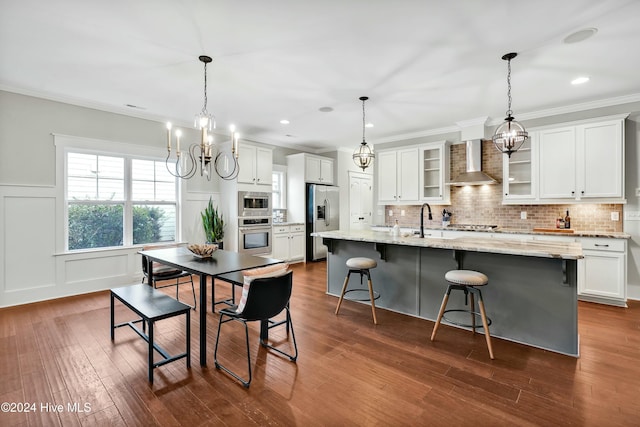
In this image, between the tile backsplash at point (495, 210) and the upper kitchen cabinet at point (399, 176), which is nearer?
the tile backsplash at point (495, 210)

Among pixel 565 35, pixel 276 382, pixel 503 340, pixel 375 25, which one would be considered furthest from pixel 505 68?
pixel 276 382

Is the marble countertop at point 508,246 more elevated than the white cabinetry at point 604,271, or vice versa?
the marble countertop at point 508,246

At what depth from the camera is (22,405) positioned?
200cm

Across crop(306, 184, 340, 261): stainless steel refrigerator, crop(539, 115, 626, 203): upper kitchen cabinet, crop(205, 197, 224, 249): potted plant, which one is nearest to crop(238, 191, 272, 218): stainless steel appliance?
crop(205, 197, 224, 249): potted plant

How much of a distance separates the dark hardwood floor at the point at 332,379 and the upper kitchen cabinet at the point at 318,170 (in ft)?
13.6

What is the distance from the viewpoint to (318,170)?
721 cm

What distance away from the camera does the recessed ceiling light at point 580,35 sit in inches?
102

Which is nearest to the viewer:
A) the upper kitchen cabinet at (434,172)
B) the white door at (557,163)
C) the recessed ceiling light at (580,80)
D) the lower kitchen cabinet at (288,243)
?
the recessed ceiling light at (580,80)

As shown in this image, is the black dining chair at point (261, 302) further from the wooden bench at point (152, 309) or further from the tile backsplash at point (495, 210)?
the tile backsplash at point (495, 210)

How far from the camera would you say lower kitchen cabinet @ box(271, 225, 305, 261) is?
6441 millimetres

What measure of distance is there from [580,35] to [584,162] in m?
2.34

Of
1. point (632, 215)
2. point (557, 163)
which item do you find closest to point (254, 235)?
point (557, 163)

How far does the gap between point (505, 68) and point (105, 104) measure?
5.04 meters

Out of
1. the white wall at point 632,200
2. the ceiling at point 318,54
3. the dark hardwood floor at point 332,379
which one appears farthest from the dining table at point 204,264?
the white wall at point 632,200
